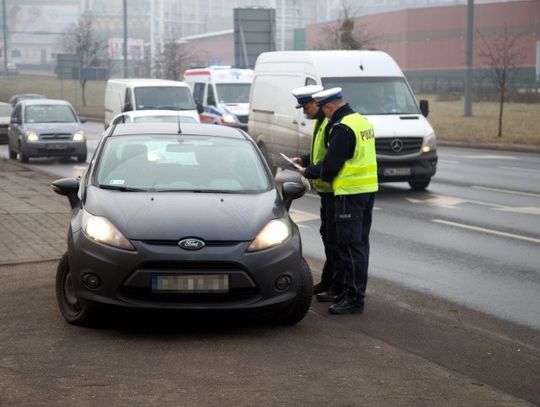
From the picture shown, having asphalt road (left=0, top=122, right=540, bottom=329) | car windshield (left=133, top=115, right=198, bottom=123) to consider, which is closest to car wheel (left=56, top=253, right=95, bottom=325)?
asphalt road (left=0, top=122, right=540, bottom=329)

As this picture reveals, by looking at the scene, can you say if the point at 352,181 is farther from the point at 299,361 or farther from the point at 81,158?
the point at 81,158

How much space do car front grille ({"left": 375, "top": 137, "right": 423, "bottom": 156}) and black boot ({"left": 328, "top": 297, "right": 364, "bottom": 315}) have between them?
33.1 feet

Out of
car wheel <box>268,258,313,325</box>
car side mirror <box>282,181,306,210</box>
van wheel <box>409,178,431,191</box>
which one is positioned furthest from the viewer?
van wheel <box>409,178,431,191</box>

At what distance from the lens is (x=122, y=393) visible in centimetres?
576

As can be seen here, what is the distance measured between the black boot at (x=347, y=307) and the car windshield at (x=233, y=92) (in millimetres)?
21887

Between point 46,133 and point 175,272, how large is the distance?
20.2 m

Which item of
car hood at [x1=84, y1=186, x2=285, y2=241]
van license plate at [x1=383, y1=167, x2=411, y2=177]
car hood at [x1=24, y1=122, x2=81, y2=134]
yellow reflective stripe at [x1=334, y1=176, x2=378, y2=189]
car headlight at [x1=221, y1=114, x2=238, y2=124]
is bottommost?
van license plate at [x1=383, y1=167, x2=411, y2=177]

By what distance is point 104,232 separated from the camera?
24.1 ft

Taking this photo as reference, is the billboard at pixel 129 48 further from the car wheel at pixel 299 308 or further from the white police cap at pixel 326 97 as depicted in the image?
the car wheel at pixel 299 308

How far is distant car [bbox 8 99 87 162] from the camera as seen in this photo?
2645cm

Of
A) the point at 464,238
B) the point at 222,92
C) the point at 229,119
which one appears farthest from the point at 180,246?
the point at 222,92

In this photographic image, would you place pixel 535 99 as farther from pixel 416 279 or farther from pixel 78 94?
pixel 416 279

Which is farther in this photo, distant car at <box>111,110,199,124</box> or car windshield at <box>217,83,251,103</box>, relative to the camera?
car windshield at <box>217,83,251,103</box>

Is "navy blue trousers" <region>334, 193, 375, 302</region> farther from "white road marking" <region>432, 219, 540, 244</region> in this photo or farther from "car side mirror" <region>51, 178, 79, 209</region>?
"white road marking" <region>432, 219, 540, 244</region>
